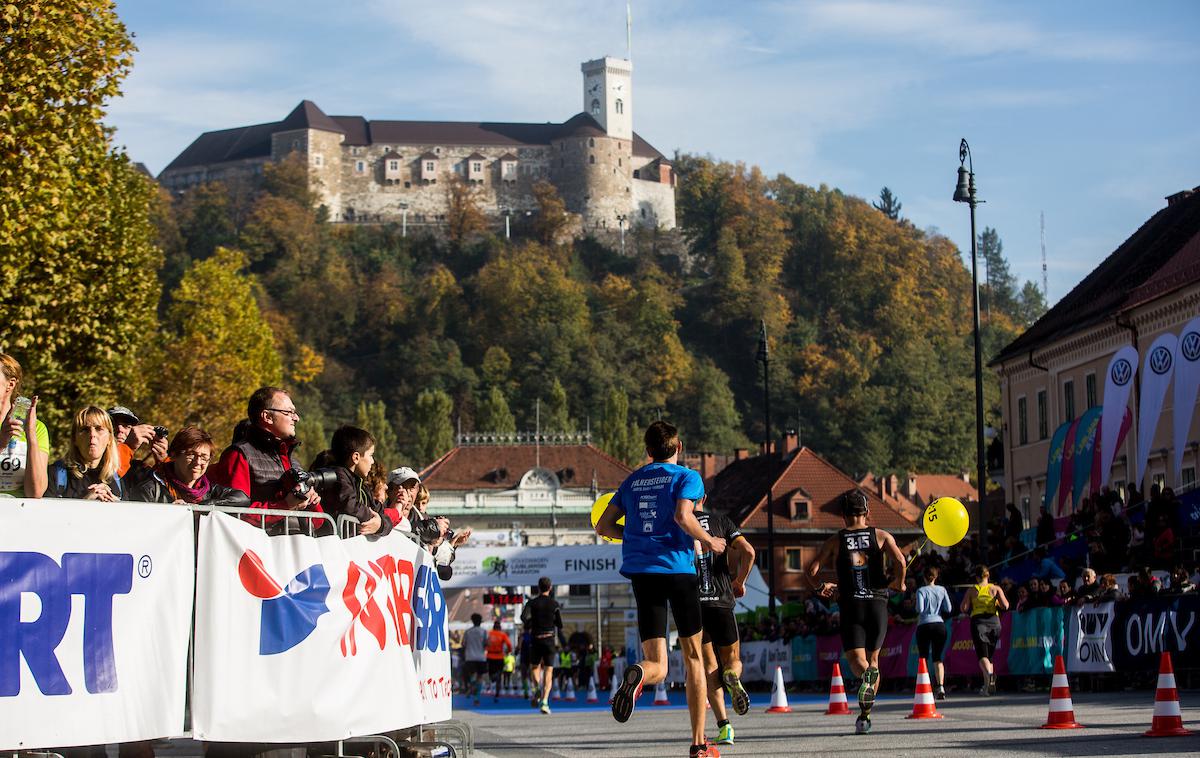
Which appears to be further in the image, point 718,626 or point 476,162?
point 476,162

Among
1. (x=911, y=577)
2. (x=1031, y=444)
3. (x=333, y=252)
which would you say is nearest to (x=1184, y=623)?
(x=911, y=577)

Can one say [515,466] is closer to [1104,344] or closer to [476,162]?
[1104,344]

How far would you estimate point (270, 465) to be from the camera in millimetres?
9914

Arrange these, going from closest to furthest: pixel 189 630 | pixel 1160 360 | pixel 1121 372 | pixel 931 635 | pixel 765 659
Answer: pixel 189 630 < pixel 931 635 < pixel 1160 360 < pixel 1121 372 < pixel 765 659

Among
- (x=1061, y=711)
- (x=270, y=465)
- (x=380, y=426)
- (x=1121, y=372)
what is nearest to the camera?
(x=270, y=465)

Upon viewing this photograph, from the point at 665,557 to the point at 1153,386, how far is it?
21.1 meters

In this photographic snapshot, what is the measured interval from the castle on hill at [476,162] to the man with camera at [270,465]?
178 meters

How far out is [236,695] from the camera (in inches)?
347

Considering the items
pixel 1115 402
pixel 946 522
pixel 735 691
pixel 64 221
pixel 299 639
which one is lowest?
pixel 735 691

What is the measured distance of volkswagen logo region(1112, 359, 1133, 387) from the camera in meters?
31.6

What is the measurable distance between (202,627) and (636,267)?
179 meters

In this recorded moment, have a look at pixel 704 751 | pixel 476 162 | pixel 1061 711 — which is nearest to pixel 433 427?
pixel 476 162

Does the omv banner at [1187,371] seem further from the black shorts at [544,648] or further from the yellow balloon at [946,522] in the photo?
the yellow balloon at [946,522]

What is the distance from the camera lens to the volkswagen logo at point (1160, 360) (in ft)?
95.9
